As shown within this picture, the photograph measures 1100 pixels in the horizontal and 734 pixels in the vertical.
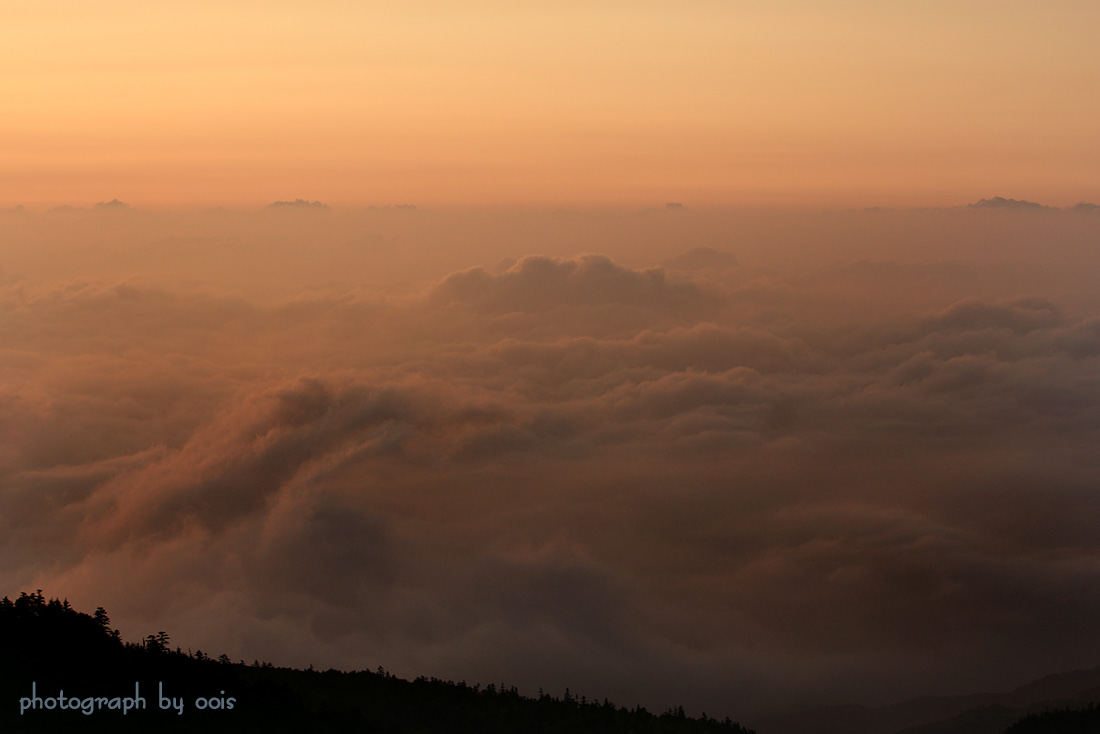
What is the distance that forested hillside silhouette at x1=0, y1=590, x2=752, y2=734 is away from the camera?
103 ft

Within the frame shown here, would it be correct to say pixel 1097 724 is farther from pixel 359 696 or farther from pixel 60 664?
pixel 60 664

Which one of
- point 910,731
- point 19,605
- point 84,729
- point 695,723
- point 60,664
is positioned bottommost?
point 910,731

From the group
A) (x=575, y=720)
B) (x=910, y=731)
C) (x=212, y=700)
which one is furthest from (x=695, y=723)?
(x=910, y=731)

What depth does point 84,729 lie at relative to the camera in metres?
30.0

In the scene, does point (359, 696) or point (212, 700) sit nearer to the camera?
point (212, 700)

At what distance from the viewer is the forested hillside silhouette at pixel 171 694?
31359mm

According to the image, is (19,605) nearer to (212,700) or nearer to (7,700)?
(7,700)

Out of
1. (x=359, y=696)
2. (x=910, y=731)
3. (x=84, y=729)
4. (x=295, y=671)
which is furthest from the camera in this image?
(x=910, y=731)

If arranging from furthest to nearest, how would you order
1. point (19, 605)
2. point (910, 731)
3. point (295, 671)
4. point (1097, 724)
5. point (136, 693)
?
point (910, 731) < point (1097, 724) < point (295, 671) < point (19, 605) < point (136, 693)

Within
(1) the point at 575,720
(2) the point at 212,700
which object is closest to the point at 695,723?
(1) the point at 575,720

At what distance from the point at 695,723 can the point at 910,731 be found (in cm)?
13831

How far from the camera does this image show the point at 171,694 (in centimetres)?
3400

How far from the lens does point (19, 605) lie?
35.3m

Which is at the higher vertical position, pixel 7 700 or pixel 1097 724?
pixel 7 700
